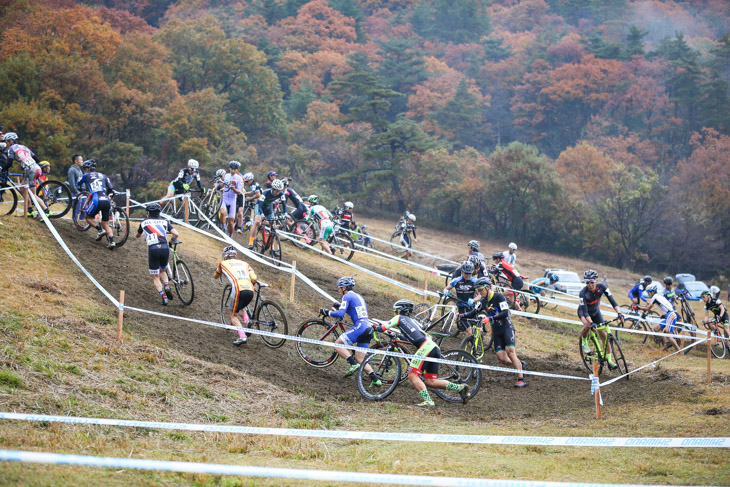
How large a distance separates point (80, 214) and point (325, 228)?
7.11 meters

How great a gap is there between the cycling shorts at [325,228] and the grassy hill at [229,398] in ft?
12.8

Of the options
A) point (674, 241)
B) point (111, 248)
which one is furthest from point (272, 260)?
point (674, 241)

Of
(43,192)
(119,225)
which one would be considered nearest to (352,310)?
(119,225)

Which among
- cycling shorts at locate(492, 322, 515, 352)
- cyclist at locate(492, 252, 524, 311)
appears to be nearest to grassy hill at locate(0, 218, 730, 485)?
cycling shorts at locate(492, 322, 515, 352)

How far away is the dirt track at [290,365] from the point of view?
11.4 metres

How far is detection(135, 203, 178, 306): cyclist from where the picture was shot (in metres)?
13.1

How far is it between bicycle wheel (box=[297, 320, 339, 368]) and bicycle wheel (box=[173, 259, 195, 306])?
8.55ft

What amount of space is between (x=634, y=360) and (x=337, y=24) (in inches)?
2797

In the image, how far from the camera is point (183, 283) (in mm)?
13773

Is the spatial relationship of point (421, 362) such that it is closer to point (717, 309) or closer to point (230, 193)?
point (230, 193)

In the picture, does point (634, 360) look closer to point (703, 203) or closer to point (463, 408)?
point (463, 408)

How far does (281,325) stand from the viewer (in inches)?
507

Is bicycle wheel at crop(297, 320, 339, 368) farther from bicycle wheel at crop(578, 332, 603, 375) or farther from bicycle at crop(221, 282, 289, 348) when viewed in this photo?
bicycle wheel at crop(578, 332, 603, 375)

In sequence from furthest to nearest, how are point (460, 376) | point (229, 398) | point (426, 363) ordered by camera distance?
point (460, 376) < point (426, 363) < point (229, 398)
